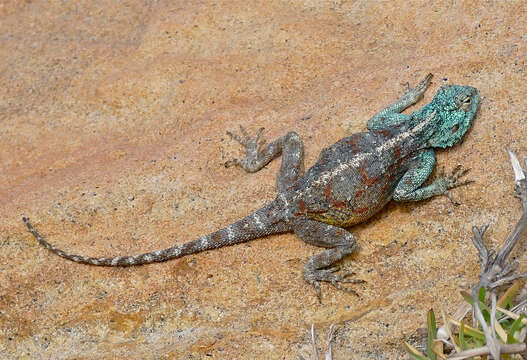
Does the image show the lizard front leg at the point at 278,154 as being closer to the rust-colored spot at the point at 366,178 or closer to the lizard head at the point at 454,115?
the rust-colored spot at the point at 366,178

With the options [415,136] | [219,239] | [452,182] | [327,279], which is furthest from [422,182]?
[219,239]

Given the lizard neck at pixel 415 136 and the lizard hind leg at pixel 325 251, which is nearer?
the lizard hind leg at pixel 325 251

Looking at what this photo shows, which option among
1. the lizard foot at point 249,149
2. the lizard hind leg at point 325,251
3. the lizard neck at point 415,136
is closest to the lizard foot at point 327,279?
the lizard hind leg at point 325,251

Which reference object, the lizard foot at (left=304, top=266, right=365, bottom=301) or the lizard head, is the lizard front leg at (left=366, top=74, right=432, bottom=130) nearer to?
the lizard head

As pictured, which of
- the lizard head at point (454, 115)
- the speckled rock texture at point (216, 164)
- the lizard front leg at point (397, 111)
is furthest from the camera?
the lizard front leg at point (397, 111)

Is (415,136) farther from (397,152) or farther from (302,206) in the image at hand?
(302,206)

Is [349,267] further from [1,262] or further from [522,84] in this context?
[1,262]

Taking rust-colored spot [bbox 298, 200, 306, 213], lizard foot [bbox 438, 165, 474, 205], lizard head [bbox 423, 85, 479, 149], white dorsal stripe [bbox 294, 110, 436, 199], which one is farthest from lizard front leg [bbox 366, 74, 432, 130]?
rust-colored spot [bbox 298, 200, 306, 213]
